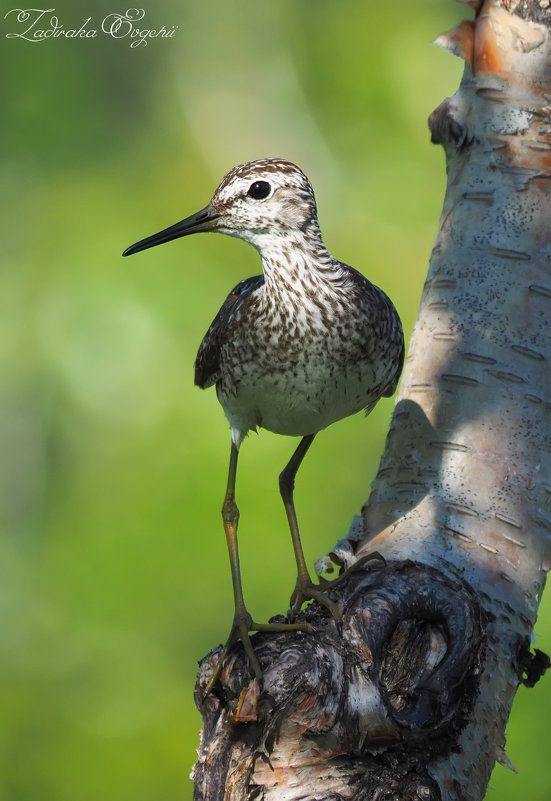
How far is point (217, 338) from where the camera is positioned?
523cm

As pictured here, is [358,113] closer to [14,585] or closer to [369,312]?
[369,312]

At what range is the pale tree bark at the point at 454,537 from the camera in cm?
350

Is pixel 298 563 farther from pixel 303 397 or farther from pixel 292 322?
pixel 292 322

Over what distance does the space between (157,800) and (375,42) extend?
601 centimetres

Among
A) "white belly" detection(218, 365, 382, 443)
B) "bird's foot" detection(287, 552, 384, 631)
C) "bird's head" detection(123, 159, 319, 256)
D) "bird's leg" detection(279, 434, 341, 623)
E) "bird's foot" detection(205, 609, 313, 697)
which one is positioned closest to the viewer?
"bird's foot" detection(205, 609, 313, 697)

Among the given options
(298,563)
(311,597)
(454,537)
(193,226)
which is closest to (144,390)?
(298,563)

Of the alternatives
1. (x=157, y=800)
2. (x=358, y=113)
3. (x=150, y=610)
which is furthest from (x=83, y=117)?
(x=157, y=800)

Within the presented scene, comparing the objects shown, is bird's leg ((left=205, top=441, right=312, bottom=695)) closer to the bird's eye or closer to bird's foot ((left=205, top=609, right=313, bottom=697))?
bird's foot ((left=205, top=609, right=313, bottom=697))

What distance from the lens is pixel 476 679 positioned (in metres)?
3.85

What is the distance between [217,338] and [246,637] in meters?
1.80

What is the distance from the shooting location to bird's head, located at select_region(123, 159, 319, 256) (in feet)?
15.9
